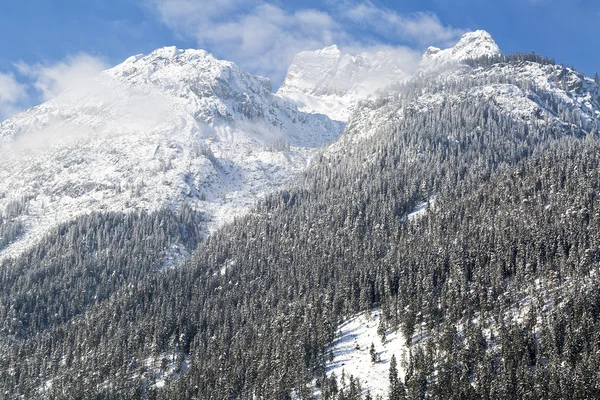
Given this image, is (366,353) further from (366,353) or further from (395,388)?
(395,388)

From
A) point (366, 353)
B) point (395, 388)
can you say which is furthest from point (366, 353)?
point (395, 388)

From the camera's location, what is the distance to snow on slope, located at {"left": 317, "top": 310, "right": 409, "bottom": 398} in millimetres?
150550

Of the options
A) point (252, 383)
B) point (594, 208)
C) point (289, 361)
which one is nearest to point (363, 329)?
point (289, 361)

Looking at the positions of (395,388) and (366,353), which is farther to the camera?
(366,353)

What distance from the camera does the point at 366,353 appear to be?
543 feet

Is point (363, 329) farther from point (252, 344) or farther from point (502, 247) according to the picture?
point (502, 247)

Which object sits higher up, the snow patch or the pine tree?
the snow patch

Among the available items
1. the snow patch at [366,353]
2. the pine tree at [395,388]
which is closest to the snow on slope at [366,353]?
the snow patch at [366,353]

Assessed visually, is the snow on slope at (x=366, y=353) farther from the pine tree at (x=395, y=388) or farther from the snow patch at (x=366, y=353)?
the pine tree at (x=395, y=388)

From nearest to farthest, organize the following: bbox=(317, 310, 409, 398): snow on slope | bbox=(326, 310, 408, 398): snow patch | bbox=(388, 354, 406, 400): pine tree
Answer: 1. bbox=(388, 354, 406, 400): pine tree
2. bbox=(317, 310, 409, 398): snow on slope
3. bbox=(326, 310, 408, 398): snow patch

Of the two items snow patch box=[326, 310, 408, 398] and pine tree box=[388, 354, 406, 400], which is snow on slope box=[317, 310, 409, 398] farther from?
pine tree box=[388, 354, 406, 400]

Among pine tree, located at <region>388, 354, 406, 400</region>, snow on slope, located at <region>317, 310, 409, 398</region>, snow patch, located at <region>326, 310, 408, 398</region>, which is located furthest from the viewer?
snow patch, located at <region>326, 310, 408, 398</region>

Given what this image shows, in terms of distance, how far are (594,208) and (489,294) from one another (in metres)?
60.2

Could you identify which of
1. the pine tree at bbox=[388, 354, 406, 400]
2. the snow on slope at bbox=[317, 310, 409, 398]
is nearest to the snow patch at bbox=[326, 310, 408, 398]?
the snow on slope at bbox=[317, 310, 409, 398]
